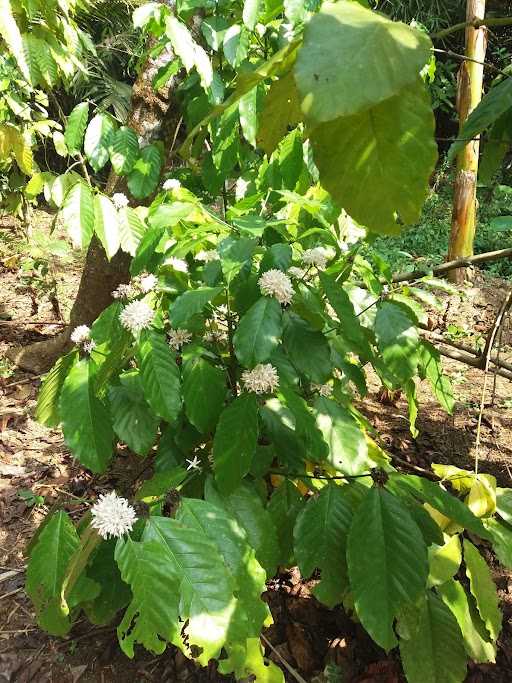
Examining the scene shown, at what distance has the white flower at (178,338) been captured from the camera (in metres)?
1.16

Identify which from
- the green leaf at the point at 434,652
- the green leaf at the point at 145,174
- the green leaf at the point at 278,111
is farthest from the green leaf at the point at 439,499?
the green leaf at the point at 145,174

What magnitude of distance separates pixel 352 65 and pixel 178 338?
2.89 ft

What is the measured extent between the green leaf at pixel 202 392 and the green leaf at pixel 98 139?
1.03 metres

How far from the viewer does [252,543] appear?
3.47 feet

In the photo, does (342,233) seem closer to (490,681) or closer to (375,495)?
(375,495)

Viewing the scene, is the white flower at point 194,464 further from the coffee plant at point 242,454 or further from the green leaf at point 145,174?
the green leaf at point 145,174

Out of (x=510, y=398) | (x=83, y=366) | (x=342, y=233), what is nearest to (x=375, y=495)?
(x=83, y=366)

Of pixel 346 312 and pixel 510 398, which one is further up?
pixel 346 312

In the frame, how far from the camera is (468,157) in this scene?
4.30 m

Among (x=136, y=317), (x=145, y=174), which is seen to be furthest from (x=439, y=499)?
(x=145, y=174)

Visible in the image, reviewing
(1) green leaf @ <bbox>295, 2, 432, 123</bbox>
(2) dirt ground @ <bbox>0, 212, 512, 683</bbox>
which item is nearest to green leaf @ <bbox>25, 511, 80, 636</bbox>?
(2) dirt ground @ <bbox>0, 212, 512, 683</bbox>

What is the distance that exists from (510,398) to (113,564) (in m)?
2.46

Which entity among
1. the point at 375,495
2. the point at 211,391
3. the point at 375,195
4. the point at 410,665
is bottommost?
the point at 410,665

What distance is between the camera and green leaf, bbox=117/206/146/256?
4.89 ft
